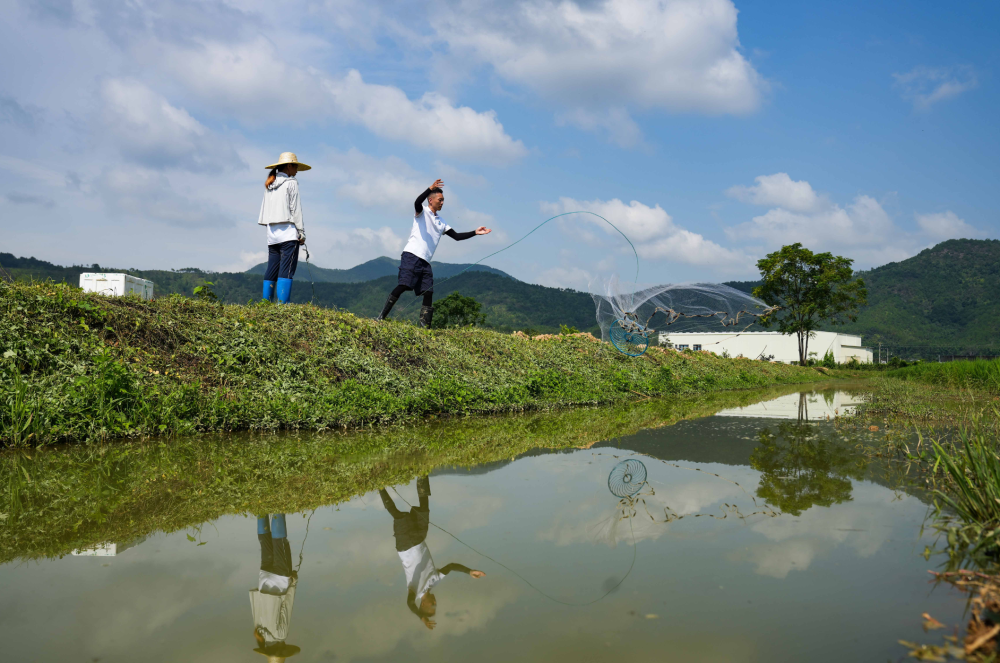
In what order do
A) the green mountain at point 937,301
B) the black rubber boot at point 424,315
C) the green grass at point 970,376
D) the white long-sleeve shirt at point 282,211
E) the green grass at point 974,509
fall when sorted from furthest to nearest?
the green mountain at point 937,301 < the green grass at point 970,376 < the black rubber boot at point 424,315 < the white long-sleeve shirt at point 282,211 < the green grass at point 974,509

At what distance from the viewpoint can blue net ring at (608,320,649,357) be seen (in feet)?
40.6

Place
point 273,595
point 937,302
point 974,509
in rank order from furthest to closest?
point 937,302
point 974,509
point 273,595

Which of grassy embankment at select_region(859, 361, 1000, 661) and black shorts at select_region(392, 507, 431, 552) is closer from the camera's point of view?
grassy embankment at select_region(859, 361, 1000, 661)

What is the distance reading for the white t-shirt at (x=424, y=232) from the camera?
9.41 meters

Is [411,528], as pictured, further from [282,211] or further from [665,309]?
[665,309]

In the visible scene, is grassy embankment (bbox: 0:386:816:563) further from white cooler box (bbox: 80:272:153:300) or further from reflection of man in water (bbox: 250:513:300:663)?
white cooler box (bbox: 80:272:153:300)

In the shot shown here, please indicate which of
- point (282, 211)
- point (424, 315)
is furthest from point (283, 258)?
point (424, 315)

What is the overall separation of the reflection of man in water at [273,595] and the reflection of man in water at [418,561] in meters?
0.45

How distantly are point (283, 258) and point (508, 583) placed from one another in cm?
774

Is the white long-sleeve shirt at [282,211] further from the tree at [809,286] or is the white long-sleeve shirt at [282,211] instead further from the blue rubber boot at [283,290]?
the tree at [809,286]

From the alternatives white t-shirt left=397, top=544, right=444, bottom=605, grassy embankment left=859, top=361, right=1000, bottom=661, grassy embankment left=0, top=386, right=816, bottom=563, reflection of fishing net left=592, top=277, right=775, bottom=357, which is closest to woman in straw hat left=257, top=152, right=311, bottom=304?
grassy embankment left=0, top=386, right=816, bottom=563

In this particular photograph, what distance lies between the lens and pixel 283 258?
8.88 metres

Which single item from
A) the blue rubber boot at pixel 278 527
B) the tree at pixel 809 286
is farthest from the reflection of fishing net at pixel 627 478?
the tree at pixel 809 286

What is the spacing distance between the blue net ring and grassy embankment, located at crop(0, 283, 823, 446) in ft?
9.49
